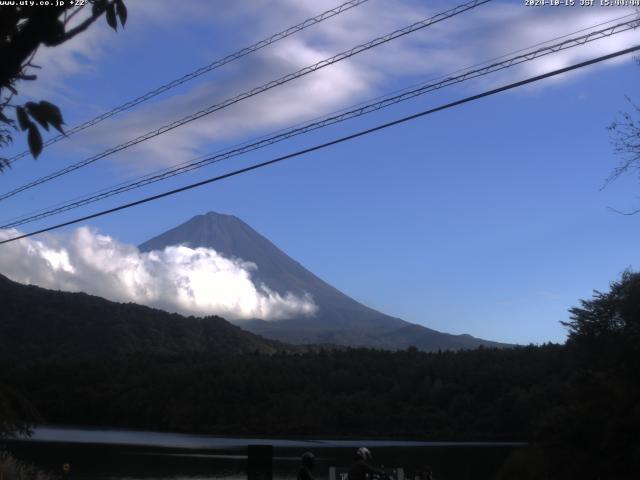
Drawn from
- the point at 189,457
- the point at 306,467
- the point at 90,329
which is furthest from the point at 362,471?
the point at 90,329

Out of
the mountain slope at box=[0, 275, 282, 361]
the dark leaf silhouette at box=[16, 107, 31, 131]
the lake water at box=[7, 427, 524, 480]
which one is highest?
the mountain slope at box=[0, 275, 282, 361]

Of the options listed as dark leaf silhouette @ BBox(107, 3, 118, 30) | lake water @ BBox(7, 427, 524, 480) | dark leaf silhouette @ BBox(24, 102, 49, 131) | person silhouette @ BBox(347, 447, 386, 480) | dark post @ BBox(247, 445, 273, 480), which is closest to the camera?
dark leaf silhouette @ BBox(24, 102, 49, 131)

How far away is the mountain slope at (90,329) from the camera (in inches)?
4737

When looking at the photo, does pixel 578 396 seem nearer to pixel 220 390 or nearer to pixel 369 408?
pixel 369 408

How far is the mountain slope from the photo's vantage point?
120 metres

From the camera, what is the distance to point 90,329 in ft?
436

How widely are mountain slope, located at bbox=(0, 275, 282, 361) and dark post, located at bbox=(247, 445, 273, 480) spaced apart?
342 feet

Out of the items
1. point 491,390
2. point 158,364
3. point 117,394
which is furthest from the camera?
point 158,364

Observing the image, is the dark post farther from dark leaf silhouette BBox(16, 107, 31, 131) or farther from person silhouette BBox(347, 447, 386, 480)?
dark leaf silhouette BBox(16, 107, 31, 131)

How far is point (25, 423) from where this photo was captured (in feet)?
59.5

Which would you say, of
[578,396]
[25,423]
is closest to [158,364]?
[578,396]

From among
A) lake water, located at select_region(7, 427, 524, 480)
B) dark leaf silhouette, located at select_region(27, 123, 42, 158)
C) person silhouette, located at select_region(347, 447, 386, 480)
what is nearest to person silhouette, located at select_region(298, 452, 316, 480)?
person silhouette, located at select_region(347, 447, 386, 480)

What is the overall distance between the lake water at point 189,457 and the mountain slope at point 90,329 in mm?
40232

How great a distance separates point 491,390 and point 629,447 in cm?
6800
